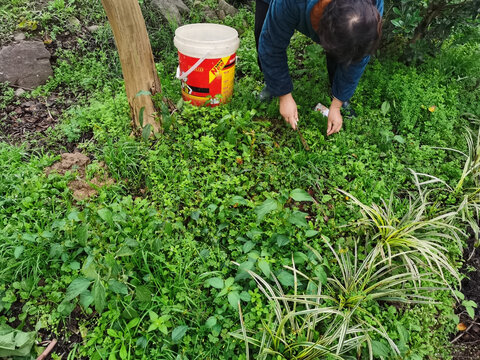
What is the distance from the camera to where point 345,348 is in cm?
162

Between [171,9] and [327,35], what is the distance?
2.51 m

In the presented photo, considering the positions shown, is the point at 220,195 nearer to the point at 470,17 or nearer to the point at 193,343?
the point at 193,343

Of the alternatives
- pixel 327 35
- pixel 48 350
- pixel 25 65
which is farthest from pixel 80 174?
pixel 327 35

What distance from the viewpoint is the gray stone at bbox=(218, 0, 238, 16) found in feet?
12.9

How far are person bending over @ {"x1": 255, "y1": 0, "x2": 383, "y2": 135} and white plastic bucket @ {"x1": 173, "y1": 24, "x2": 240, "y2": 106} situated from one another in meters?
0.31

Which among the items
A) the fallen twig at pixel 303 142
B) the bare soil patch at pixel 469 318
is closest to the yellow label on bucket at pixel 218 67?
the fallen twig at pixel 303 142

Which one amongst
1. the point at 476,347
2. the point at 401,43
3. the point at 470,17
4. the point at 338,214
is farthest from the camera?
the point at 401,43

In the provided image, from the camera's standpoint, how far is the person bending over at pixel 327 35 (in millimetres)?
1641

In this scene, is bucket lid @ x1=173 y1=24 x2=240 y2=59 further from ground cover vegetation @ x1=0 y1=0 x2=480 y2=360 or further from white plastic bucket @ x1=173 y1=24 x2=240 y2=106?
ground cover vegetation @ x1=0 y1=0 x2=480 y2=360

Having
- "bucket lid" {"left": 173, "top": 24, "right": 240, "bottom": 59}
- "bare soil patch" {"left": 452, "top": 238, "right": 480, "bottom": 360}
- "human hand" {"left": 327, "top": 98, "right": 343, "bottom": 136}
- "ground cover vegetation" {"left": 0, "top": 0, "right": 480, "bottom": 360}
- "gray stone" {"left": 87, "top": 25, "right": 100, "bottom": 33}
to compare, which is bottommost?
"bare soil patch" {"left": 452, "top": 238, "right": 480, "bottom": 360}

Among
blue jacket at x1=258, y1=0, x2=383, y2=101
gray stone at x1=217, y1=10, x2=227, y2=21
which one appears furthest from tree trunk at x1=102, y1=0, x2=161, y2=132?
gray stone at x1=217, y1=10, x2=227, y2=21

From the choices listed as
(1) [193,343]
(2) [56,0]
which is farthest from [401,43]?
(2) [56,0]

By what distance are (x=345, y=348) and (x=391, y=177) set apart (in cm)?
132

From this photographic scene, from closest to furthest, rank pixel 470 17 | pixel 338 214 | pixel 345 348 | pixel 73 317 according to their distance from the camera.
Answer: pixel 345 348, pixel 73 317, pixel 338 214, pixel 470 17
